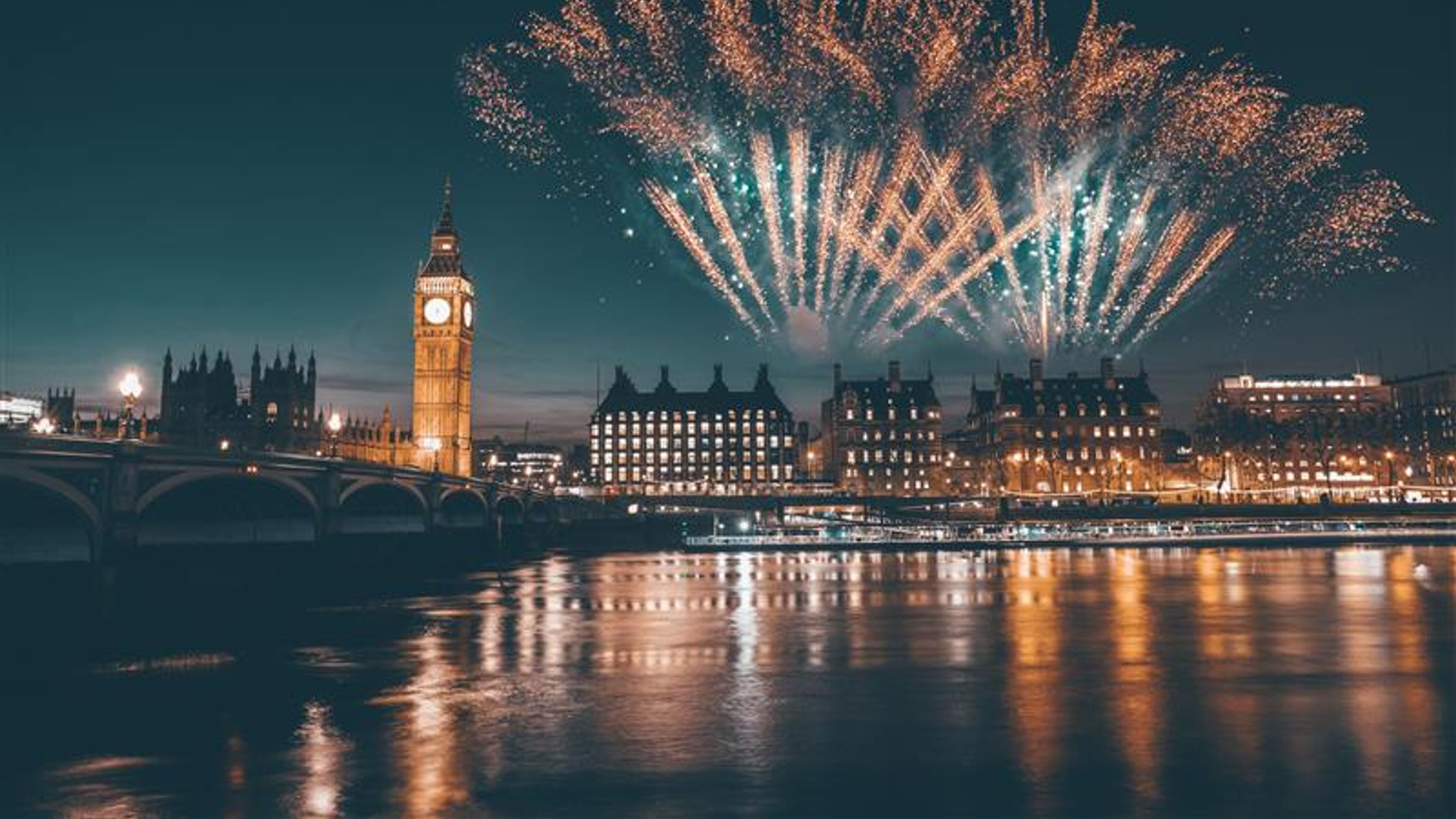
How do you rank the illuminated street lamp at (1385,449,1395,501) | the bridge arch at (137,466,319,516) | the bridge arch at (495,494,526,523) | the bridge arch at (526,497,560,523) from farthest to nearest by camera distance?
1. the illuminated street lamp at (1385,449,1395,501)
2. the bridge arch at (526,497,560,523)
3. the bridge arch at (495,494,526,523)
4. the bridge arch at (137,466,319,516)

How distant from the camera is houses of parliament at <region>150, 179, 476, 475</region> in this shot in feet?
476

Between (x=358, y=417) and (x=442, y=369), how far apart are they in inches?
574

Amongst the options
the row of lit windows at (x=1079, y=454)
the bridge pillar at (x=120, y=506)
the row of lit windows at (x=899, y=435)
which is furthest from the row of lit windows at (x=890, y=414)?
the bridge pillar at (x=120, y=506)

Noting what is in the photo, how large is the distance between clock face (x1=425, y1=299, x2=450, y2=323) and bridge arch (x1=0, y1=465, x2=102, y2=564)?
111981 millimetres

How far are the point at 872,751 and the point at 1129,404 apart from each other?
152m

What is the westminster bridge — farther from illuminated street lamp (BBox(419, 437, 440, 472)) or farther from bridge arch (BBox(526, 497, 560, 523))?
illuminated street lamp (BBox(419, 437, 440, 472))

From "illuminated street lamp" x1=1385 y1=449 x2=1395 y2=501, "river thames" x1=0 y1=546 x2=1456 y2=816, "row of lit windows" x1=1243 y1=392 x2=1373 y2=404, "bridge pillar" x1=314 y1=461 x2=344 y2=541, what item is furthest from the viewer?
"row of lit windows" x1=1243 y1=392 x2=1373 y2=404

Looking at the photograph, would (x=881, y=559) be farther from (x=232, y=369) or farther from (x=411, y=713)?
(x=232, y=369)

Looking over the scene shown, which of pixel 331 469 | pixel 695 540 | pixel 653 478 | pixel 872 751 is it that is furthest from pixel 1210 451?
pixel 872 751

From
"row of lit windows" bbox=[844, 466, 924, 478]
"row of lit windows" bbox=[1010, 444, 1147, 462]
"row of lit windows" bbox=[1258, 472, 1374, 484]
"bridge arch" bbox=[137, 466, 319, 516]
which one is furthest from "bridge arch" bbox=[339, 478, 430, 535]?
"row of lit windows" bbox=[1258, 472, 1374, 484]

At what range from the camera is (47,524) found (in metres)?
49.9

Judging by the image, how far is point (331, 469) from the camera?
65.6 m

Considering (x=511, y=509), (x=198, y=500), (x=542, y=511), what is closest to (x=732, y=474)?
(x=542, y=511)

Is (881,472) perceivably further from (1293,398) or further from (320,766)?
(320,766)
